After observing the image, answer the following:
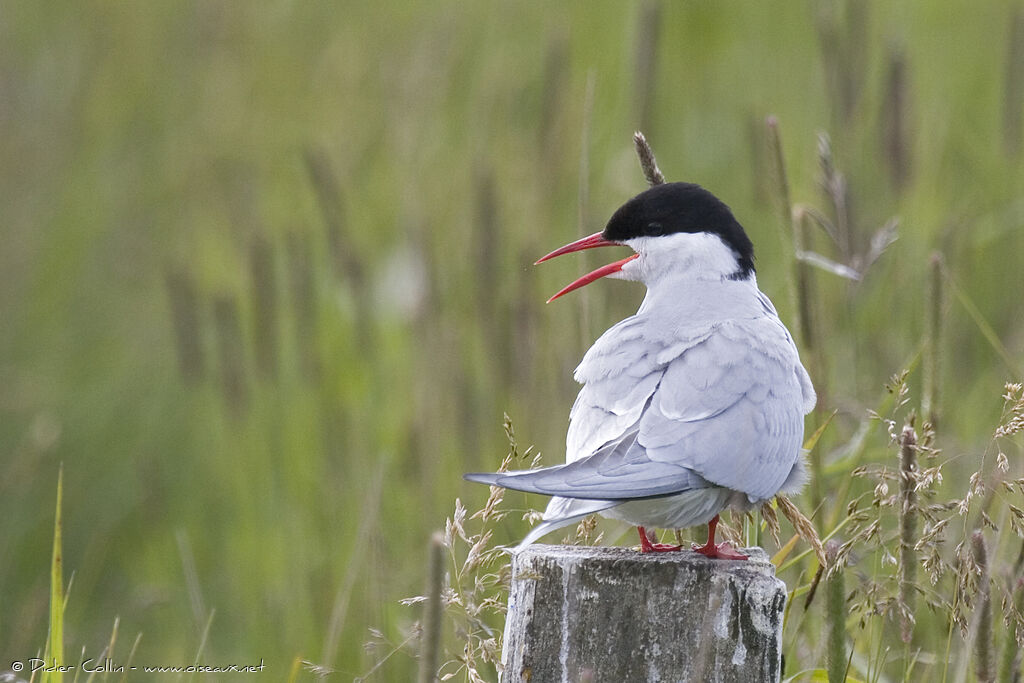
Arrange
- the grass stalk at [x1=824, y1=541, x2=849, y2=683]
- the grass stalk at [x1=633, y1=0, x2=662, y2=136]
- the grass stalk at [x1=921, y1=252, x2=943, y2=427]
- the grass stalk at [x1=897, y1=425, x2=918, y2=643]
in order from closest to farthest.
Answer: the grass stalk at [x1=897, y1=425, x2=918, y2=643] < the grass stalk at [x1=824, y1=541, x2=849, y2=683] < the grass stalk at [x1=921, y1=252, x2=943, y2=427] < the grass stalk at [x1=633, y1=0, x2=662, y2=136]

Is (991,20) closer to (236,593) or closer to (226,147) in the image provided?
(226,147)

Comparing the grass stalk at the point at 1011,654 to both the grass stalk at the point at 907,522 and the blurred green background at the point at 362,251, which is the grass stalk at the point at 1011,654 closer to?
the grass stalk at the point at 907,522

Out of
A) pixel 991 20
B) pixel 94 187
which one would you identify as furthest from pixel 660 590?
pixel 991 20

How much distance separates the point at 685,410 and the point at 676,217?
0.53 metres

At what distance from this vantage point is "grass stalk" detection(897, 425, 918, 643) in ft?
5.60

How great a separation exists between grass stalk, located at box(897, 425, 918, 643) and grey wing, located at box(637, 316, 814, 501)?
0.76 ft

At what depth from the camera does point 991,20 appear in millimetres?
5340

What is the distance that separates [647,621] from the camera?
1.64 m

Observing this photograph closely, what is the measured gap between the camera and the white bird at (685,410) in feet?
5.98

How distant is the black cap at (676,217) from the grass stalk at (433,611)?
1.32 meters

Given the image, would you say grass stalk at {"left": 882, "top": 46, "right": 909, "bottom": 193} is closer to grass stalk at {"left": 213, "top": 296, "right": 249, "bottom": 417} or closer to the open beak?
the open beak

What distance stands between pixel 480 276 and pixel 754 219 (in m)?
1.57

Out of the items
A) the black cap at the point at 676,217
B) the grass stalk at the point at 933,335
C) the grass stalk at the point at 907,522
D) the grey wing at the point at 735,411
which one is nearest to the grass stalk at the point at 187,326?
the black cap at the point at 676,217

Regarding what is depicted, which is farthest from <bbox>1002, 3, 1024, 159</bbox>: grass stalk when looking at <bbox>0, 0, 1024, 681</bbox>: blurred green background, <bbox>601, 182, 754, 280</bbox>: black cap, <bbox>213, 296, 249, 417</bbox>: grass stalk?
<bbox>213, 296, 249, 417</bbox>: grass stalk
